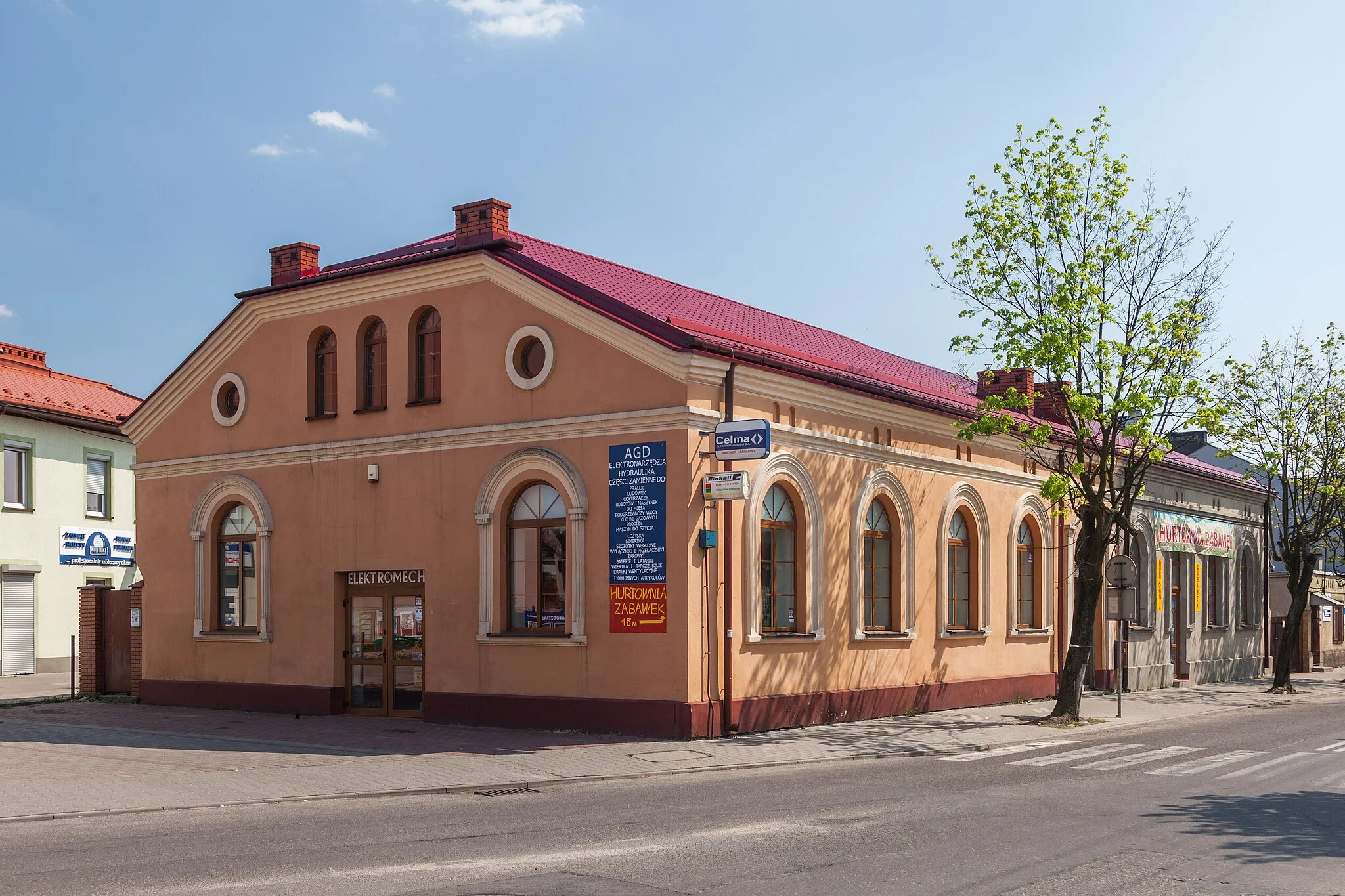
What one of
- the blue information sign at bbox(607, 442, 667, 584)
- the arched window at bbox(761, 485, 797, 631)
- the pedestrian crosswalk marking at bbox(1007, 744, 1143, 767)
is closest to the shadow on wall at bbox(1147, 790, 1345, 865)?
the pedestrian crosswalk marking at bbox(1007, 744, 1143, 767)

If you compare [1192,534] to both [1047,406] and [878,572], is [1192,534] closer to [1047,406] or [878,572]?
[1047,406]

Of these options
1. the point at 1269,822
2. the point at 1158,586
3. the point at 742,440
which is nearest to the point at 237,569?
the point at 742,440

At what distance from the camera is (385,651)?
20.9m

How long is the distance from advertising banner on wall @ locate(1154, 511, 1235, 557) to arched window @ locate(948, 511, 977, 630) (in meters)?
8.37

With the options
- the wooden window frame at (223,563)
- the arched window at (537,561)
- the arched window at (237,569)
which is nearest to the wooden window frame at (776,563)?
the arched window at (537,561)

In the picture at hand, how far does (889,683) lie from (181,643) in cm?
1243

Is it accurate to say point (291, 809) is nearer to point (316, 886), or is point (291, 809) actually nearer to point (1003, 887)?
point (316, 886)

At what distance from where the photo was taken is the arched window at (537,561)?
62.4 feet

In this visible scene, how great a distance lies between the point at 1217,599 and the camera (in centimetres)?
3434

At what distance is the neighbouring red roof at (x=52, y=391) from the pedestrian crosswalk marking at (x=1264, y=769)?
27616 millimetres

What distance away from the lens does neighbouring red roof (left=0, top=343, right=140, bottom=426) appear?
34.2 m

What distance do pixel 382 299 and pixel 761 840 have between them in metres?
13.3

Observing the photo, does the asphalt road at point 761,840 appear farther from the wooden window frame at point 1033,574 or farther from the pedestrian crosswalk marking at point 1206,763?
the wooden window frame at point 1033,574

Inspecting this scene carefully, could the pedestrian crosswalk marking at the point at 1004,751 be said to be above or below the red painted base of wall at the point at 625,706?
below
